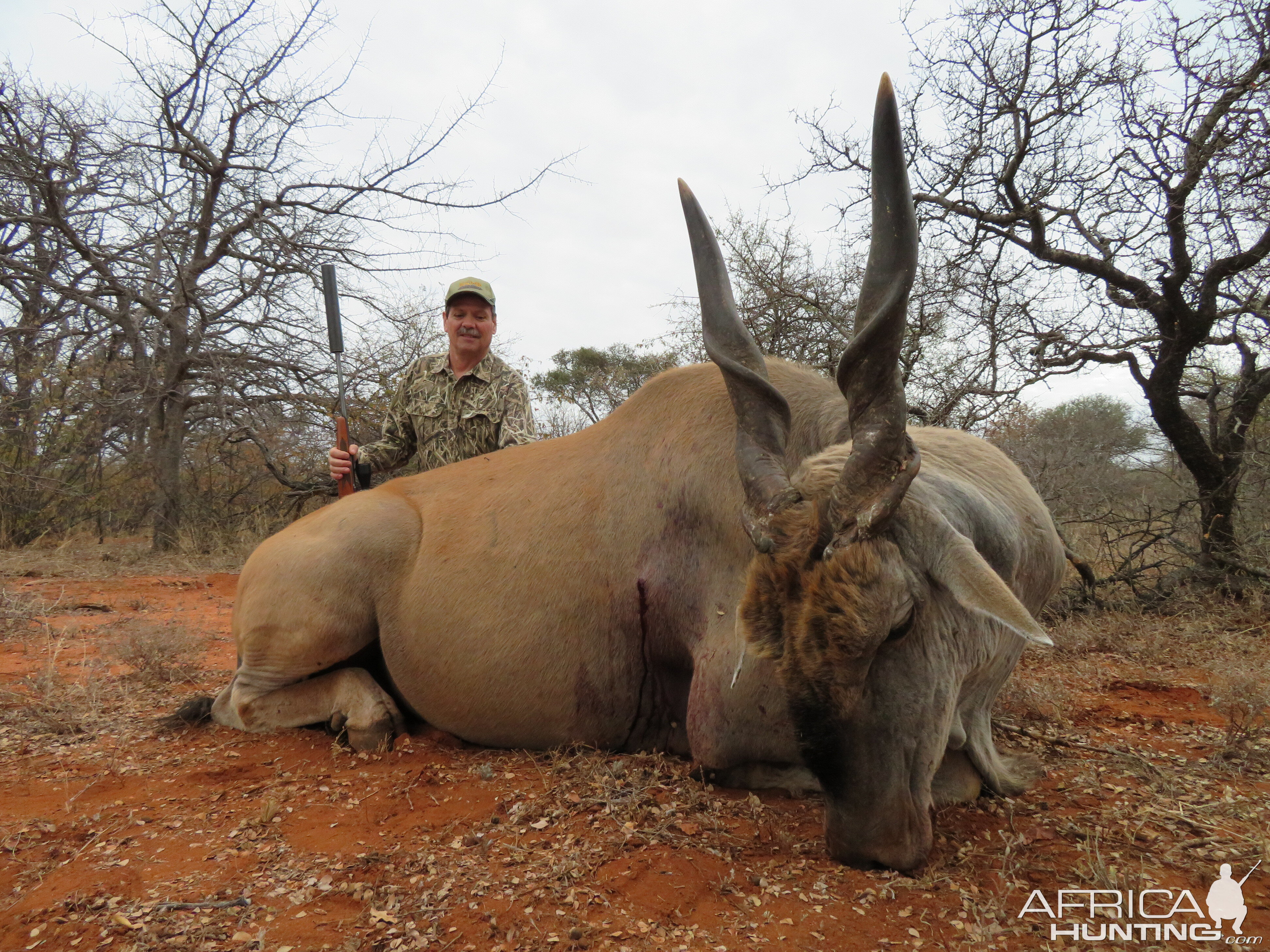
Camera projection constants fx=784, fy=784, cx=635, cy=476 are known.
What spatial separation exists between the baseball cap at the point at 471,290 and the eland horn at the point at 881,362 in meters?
3.49

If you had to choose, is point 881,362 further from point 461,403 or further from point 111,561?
point 111,561

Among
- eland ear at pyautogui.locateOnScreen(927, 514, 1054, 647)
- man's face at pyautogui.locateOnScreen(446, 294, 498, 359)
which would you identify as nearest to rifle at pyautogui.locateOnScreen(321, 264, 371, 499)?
man's face at pyautogui.locateOnScreen(446, 294, 498, 359)

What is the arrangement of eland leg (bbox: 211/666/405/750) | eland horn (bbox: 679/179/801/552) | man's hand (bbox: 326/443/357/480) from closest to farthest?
eland horn (bbox: 679/179/801/552) < eland leg (bbox: 211/666/405/750) < man's hand (bbox: 326/443/357/480)

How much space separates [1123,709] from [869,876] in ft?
7.57

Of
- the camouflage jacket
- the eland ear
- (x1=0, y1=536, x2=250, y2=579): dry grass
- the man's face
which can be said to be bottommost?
(x1=0, y1=536, x2=250, y2=579): dry grass

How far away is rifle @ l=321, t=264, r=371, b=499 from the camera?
5.34 metres

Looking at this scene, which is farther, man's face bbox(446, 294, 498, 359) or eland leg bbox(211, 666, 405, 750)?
man's face bbox(446, 294, 498, 359)

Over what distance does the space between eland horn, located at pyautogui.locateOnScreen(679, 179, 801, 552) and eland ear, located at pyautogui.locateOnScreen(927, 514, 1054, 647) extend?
41 centimetres

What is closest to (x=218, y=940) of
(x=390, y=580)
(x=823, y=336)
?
(x=390, y=580)

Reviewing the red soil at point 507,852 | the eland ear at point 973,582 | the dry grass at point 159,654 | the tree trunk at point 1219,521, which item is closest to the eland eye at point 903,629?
the eland ear at point 973,582

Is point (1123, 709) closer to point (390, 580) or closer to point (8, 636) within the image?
point (390, 580)

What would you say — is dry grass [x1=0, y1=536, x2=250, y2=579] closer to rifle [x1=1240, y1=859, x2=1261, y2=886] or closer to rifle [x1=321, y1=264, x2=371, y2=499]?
rifle [x1=321, y1=264, x2=371, y2=499]

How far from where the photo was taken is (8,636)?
19.0 ft

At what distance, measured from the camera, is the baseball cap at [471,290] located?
529 centimetres
